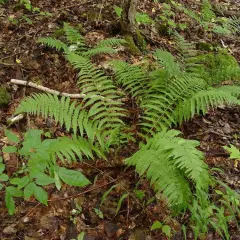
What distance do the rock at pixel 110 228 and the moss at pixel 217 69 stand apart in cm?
222

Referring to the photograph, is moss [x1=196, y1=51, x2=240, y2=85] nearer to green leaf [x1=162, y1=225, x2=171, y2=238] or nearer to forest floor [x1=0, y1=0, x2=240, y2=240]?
forest floor [x1=0, y1=0, x2=240, y2=240]

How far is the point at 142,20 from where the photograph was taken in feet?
16.6

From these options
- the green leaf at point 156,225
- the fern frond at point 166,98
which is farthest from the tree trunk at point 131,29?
the green leaf at point 156,225

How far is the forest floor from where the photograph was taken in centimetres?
267

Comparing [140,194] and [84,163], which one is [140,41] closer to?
[84,163]

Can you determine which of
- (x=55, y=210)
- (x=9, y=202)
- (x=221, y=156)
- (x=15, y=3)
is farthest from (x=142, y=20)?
(x=9, y=202)

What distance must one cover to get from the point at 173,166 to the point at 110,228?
2.50 feet

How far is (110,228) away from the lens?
2.70m

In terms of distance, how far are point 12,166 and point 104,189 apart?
0.89 meters

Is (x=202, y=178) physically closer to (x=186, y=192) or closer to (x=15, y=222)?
(x=186, y=192)

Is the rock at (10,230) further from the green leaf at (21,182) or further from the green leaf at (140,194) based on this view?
the green leaf at (140,194)

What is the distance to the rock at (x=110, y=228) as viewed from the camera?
2.67 metres

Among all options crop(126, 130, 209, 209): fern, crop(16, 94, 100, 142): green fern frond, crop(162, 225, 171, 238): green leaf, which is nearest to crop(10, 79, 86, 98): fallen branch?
crop(16, 94, 100, 142): green fern frond

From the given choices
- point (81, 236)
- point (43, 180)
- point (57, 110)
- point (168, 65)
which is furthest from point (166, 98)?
point (43, 180)
